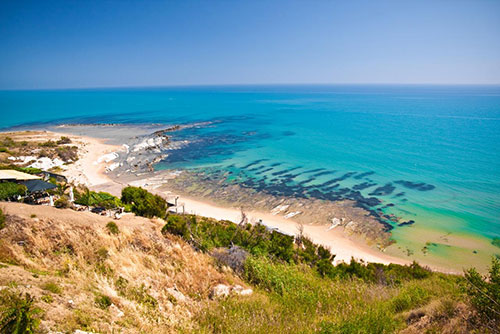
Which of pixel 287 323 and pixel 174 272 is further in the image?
pixel 174 272

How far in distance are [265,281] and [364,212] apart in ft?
64.3

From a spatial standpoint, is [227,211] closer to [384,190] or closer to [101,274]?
[384,190]

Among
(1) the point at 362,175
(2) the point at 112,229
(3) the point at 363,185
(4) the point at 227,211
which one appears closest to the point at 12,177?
(2) the point at 112,229

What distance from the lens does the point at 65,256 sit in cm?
841

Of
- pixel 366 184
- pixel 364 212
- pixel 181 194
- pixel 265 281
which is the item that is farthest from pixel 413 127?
pixel 265 281

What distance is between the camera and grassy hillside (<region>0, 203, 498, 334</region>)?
5.47 m

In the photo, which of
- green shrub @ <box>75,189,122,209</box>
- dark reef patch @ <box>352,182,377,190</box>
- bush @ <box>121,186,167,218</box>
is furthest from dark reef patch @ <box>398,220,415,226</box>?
green shrub @ <box>75,189,122,209</box>

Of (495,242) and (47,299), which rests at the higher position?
(47,299)

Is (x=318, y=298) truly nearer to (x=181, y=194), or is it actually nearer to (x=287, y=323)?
(x=287, y=323)

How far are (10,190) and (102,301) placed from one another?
16.7 meters

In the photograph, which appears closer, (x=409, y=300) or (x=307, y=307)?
(x=307, y=307)

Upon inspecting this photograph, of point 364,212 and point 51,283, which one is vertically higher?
point 51,283

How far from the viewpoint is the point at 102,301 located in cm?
598

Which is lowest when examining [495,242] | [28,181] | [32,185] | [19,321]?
[495,242]
